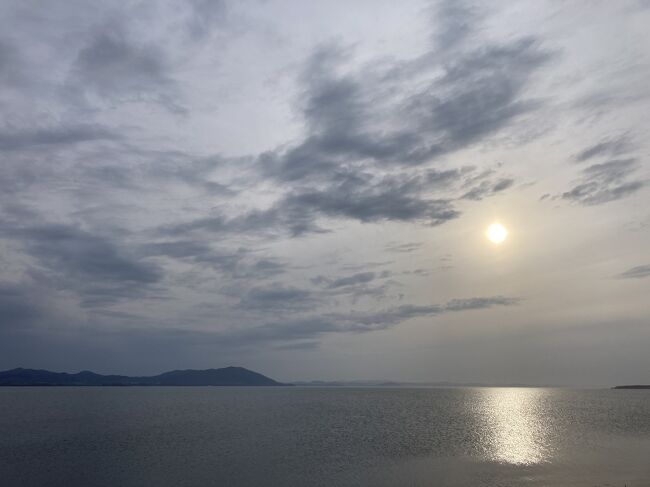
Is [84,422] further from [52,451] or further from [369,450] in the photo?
[369,450]

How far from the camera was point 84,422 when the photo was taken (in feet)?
413

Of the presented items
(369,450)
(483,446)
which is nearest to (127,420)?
(369,450)

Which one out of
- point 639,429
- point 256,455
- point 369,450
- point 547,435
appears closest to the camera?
point 256,455

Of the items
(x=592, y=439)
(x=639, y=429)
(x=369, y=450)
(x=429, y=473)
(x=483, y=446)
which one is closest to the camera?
(x=429, y=473)

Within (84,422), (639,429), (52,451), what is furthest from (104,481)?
(639,429)

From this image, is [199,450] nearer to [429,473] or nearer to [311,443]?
[311,443]

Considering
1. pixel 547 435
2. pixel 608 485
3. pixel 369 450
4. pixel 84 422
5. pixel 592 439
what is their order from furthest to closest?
pixel 84 422 → pixel 547 435 → pixel 592 439 → pixel 369 450 → pixel 608 485

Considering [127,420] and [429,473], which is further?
[127,420]

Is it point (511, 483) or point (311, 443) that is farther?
point (311, 443)

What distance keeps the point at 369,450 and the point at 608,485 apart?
1410 inches

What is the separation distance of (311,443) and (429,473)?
3056 centimetres

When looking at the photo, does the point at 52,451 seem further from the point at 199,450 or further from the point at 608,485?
the point at 608,485

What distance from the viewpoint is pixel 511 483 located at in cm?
5684

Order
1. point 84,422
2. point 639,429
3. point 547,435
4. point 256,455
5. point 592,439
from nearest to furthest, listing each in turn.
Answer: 1. point 256,455
2. point 592,439
3. point 547,435
4. point 639,429
5. point 84,422
